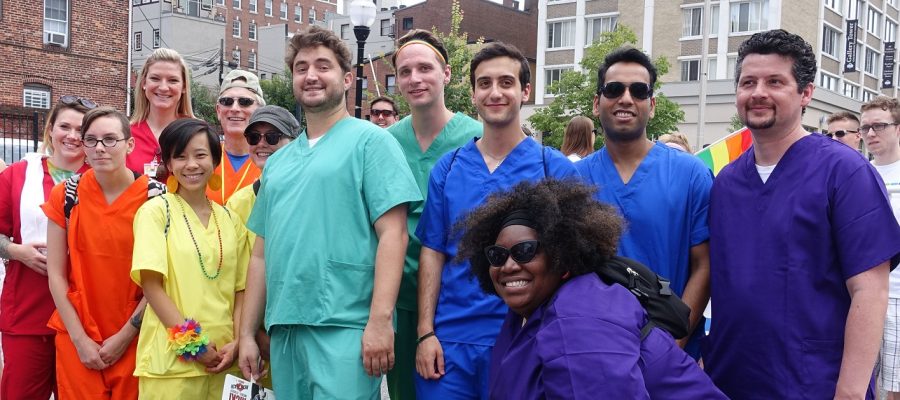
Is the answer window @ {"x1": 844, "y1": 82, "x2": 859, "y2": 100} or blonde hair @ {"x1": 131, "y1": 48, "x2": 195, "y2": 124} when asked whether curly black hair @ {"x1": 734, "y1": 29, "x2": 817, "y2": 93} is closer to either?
blonde hair @ {"x1": 131, "y1": 48, "x2": 195, "y2": 124}

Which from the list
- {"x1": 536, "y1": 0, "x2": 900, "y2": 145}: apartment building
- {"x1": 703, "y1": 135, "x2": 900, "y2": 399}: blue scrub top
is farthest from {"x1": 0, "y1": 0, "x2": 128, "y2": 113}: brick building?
{"x1": 703, "y1": 135, "x2": 900, "y2": 399}: blue scrub top

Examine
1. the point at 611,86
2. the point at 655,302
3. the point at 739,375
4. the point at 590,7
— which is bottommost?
the point at 739,375

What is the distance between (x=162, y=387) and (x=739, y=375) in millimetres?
2617

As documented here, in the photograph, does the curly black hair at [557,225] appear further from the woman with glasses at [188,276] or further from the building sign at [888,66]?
the building sign at [888,66]

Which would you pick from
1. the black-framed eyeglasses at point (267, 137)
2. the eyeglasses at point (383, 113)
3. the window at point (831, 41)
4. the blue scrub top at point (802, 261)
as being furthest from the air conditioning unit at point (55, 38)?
the window at point (831, 41)

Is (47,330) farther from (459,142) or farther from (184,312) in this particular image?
(459,142)

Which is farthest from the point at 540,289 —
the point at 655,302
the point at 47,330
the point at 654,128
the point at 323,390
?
the point at 654,128

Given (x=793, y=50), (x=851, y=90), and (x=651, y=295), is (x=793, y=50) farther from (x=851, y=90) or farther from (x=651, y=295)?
(x=851, y=90)

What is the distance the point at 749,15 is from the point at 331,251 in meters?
41.6

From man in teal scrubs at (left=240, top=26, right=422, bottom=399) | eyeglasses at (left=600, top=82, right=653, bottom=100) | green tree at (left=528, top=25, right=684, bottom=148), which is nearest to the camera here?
man in teal scrubs at (left=240, top=26, right=422, bottom=399)

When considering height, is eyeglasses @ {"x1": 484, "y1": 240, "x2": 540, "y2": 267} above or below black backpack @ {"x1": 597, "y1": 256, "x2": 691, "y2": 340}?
above

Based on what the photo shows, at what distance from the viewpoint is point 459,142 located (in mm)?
4191

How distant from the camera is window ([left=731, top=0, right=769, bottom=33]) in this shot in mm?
39875

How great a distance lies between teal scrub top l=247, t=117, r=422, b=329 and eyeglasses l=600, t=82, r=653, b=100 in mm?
1026
